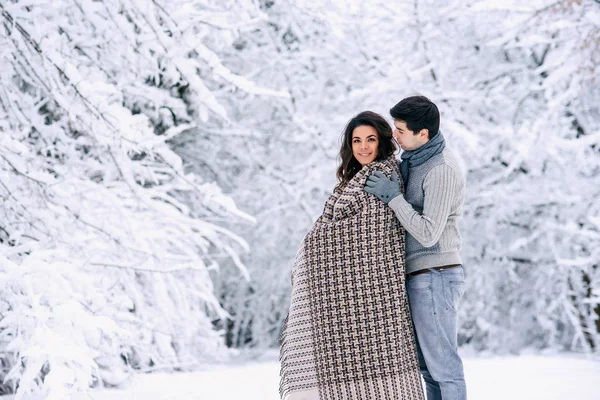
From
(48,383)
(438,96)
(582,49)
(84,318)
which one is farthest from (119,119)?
(438,96)

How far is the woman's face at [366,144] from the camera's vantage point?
313 cm

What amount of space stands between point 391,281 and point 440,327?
246 millimetres

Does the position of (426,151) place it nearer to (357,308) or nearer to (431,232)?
(431,232)

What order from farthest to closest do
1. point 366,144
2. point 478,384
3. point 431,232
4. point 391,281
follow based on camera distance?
1. point 478,384
2. point 366,144
3. point 391,281
4. point 431,232

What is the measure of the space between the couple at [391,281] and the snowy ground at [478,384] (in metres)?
1.60

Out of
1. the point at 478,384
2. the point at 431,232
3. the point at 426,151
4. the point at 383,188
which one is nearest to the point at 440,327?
the point at 431,232

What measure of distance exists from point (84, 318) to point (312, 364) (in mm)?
942

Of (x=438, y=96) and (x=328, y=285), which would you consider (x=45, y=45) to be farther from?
(x=438, y=96)

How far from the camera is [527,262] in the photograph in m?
9.78

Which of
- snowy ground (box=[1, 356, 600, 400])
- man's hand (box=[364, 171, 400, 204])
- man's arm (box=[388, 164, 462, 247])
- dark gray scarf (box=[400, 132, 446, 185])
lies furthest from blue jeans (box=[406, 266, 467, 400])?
snowy ground (box=[1, 356, 600, 400])

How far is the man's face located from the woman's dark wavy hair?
0.31 feet

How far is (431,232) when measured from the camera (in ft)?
9.31

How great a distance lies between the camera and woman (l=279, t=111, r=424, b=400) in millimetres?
2943

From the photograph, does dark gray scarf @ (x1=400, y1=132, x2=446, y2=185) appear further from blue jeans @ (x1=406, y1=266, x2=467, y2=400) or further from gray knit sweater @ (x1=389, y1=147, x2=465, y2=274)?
blue jeans @ (x1=406, y1=266, x2=467, y2=400)
